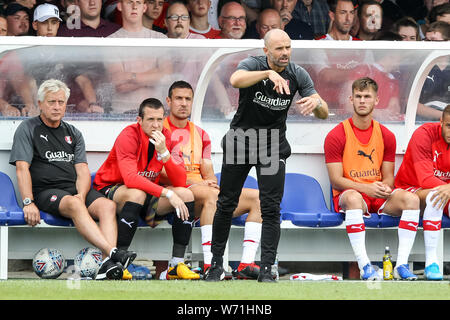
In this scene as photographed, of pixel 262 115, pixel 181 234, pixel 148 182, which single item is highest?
pixel 262 115

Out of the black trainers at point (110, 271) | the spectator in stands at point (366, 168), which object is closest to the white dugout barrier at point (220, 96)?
the spectator in stands at point (366, 168)

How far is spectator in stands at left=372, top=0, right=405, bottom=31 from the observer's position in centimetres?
953

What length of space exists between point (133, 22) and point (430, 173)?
315cm

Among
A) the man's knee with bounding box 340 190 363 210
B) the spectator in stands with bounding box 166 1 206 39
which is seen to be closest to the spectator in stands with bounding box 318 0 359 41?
the spectator in stands with bounding box 166 1 206 39

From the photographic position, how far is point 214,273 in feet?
19.8

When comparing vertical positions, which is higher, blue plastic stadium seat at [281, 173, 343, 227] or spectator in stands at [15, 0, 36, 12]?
spectator in stands at [15, 0, 36, 12]

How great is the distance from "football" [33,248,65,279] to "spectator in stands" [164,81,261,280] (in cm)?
109

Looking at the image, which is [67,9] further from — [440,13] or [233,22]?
[440,13]

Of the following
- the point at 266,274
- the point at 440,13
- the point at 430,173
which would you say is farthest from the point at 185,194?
the point at 440,13

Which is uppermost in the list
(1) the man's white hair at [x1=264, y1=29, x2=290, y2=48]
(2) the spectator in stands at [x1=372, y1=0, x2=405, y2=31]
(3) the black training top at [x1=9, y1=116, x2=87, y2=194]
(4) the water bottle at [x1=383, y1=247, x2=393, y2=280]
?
(2) the spectator in stands at [x1=372, y1=0, x2=405, y2=31]

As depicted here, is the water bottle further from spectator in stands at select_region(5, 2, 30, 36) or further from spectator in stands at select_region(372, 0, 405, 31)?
spectator in stands at select_region(5, 2, 30, 36)

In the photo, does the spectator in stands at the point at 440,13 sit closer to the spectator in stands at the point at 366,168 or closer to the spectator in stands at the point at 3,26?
the spectator in stands at the point at 366,168

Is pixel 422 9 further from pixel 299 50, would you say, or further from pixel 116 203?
pixel 116 203
